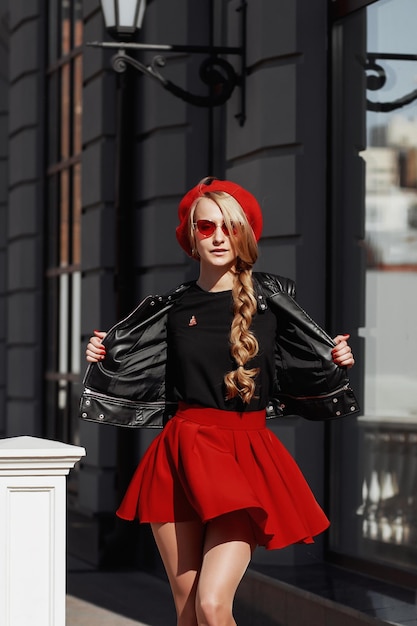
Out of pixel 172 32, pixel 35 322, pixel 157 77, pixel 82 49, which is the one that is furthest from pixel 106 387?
pixel 35 322

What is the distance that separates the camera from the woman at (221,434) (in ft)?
14.5

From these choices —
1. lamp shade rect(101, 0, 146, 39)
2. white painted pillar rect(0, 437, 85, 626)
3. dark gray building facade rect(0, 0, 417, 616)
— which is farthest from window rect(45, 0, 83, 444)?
white painted pillar rect(0, 437, 85, 626)

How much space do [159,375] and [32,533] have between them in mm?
683

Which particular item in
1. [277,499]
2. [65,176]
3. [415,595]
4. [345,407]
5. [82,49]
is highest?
[82,49]

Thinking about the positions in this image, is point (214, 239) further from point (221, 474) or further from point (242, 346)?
point (221, 474)

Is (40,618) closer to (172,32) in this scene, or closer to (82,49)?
(172,32)

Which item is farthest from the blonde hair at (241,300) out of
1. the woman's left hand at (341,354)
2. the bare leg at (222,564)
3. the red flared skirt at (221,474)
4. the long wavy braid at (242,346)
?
the bare leg at (222,564)

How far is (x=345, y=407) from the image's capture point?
461 centimetres

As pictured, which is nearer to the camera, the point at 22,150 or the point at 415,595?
the point at 415,595

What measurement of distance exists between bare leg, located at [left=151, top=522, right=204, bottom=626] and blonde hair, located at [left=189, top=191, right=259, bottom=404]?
0.47 m

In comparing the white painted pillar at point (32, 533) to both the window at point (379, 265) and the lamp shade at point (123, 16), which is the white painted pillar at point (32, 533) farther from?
the lamp shade at point (123, 16)

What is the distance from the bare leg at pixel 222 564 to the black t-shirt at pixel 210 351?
1.25ft

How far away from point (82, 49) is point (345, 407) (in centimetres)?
648

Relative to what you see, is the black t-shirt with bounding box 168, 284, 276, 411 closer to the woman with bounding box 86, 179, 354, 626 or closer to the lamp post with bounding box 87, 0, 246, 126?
the woman with bounding box 86, 179, 354, 626
